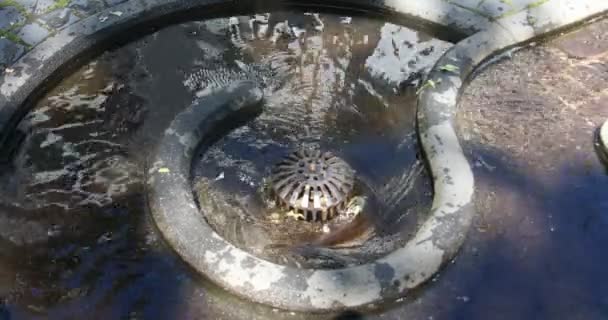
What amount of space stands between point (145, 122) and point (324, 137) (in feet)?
4.24

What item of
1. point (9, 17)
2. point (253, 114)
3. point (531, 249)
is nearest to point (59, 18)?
point (9, 17)

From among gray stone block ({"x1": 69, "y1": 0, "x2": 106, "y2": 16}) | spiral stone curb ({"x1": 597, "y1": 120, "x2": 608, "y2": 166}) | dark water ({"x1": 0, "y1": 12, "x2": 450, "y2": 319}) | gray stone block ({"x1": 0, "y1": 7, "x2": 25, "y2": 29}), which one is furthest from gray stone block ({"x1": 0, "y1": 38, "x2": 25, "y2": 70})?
spiral stone curb ({"x1": 597, "y1": 120, "x2": 608, "y2": 166})

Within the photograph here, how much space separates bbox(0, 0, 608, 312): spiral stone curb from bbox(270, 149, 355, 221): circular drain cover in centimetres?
57

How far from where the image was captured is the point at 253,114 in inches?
179

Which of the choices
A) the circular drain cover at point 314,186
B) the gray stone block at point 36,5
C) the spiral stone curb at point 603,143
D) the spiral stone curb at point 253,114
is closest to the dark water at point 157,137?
the spiral stone curb at point 253,114

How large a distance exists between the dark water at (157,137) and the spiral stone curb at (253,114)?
0.12 metres

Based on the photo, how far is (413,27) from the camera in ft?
17.1

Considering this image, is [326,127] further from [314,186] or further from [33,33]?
[33,33]

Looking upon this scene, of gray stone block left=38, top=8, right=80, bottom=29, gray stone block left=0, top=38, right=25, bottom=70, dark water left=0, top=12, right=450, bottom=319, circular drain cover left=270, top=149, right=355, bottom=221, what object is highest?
gray stone block left=38, top=8, right=80, bottom=29

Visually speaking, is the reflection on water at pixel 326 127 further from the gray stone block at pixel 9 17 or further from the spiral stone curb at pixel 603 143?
the gray stone block at pixel 9 17

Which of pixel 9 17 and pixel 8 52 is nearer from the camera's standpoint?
pixel 8 52

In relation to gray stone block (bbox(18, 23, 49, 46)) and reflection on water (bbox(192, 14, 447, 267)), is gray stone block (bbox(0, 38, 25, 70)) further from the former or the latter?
reflection on water (bbox(192, 14, 447, 267))

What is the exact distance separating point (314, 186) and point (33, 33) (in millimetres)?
2704

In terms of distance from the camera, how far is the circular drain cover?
3895 mm
